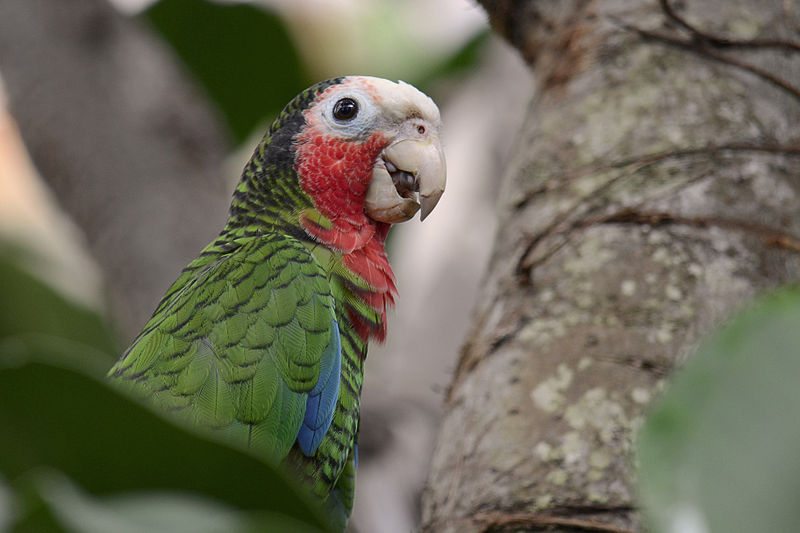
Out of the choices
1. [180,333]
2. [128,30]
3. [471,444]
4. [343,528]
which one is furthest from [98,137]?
[471,444]

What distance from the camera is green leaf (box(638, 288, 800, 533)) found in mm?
597

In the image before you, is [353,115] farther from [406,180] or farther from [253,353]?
[253,353]

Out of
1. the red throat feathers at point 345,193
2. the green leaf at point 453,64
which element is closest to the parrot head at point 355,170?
the red throat feathers at point 345,193

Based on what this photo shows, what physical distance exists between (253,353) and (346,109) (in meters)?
0.53

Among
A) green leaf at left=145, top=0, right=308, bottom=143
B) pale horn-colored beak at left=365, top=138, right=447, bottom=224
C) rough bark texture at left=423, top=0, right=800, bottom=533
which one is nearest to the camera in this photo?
rough bark texture at left=423, top=0, right=800, bottom=533

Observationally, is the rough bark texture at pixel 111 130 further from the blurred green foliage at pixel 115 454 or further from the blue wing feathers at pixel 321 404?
the blurred green foliage at pixel 115 454

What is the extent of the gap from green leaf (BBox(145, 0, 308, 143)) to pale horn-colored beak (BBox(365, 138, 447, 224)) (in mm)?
1433

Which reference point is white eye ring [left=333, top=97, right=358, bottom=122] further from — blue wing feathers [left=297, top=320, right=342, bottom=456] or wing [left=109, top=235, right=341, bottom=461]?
blue wing feathers [left=297, top=320, right=342, bottom=456]

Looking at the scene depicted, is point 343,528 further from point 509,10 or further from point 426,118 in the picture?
point 509,10

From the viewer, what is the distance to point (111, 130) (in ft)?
8.29

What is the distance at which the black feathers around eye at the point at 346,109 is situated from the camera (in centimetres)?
160

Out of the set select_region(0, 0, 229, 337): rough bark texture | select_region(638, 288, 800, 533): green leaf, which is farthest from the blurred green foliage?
select_region(0, 0, 229, 337): rough bark texture

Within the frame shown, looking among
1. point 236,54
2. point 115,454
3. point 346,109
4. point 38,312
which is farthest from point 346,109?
point 236,54

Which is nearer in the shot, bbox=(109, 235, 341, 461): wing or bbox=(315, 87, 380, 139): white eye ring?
bbox=(109, 235, 341, 461): wing
